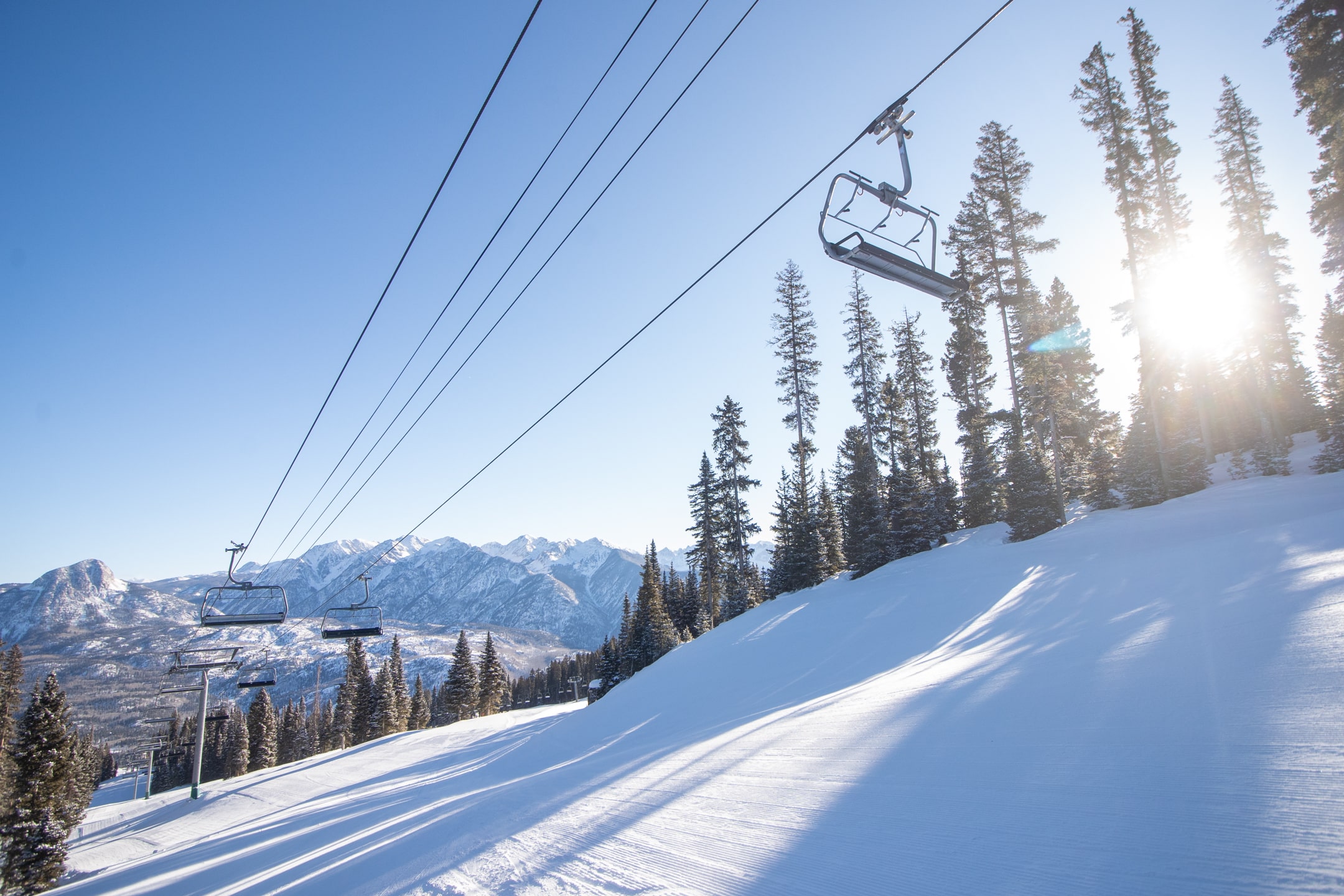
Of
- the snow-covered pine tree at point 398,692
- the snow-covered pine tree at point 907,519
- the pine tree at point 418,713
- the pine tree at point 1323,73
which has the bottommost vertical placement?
the pine tree at point 418,713

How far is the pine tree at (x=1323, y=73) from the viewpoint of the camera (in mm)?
14555

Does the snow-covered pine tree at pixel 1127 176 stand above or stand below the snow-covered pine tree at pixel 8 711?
above

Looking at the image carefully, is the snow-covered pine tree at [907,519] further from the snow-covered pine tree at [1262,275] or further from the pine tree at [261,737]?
the pine tree at [261,737]

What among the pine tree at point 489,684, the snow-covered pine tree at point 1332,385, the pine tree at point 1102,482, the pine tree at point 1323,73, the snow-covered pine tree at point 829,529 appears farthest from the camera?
the pine tree at point 489,684

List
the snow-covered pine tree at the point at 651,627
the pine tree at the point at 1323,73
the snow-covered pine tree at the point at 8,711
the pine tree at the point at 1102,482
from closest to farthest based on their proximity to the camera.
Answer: the pine tree at the point at 1323,73
the pine tree at the point at 1102,482
the snow-covered pine tree at the point at 8,711
the snow-covered pine tree at the point at 651,627

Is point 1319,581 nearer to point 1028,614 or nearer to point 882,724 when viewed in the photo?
point 1028,614

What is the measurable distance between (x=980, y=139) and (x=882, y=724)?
2772cm

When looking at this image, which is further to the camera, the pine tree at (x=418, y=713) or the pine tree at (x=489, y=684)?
the pine tree at (x=418, y=713)

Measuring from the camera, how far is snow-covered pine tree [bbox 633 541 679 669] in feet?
138

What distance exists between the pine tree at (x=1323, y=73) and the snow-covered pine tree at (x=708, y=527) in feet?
95.6

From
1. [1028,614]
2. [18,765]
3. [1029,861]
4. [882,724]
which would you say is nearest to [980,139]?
[1028,614]

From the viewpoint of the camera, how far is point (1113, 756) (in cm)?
489

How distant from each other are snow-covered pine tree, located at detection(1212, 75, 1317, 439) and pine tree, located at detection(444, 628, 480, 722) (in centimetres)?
5583

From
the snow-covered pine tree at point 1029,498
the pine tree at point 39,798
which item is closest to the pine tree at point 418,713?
the pine tree at point 39,798
